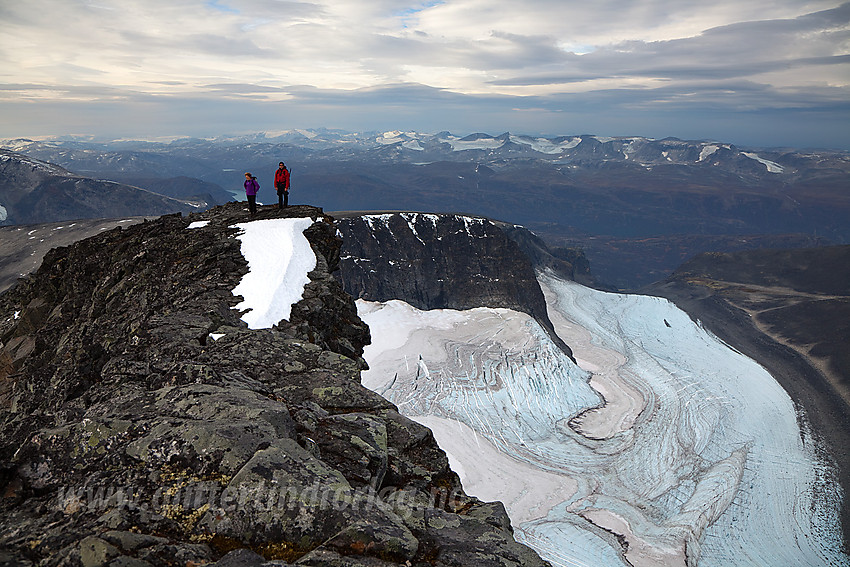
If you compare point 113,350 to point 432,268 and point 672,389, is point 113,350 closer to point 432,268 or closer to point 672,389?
point 672,389

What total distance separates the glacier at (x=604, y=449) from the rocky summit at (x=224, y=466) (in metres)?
26.2

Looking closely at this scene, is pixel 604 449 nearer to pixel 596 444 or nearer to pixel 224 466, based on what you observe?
pixel 596 444

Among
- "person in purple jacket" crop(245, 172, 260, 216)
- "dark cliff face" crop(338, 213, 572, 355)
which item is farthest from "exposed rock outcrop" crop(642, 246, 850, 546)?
"person in purple jacket" crop(245, 172, 260, 216)

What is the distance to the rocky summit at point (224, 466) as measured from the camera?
600 centimetres

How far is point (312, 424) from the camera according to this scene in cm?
888

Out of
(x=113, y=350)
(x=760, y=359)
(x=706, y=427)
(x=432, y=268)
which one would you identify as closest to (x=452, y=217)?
(x=432, y=268)

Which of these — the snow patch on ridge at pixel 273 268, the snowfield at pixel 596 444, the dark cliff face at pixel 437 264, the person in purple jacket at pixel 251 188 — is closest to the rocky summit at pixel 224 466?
the snow patch on ridge at pixel 273 268

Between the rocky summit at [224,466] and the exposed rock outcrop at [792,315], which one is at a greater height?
the rocky summit at [224,466]

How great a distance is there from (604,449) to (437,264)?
51976 millimetres

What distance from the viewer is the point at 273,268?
1817 cm

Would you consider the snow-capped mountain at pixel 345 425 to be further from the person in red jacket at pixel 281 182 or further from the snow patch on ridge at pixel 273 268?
the person in red jacket at pixel 281 182

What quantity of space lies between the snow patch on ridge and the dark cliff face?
60126mm

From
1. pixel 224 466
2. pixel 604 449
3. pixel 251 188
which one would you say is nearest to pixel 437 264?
pixel 604 449

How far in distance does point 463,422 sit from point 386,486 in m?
33.1
